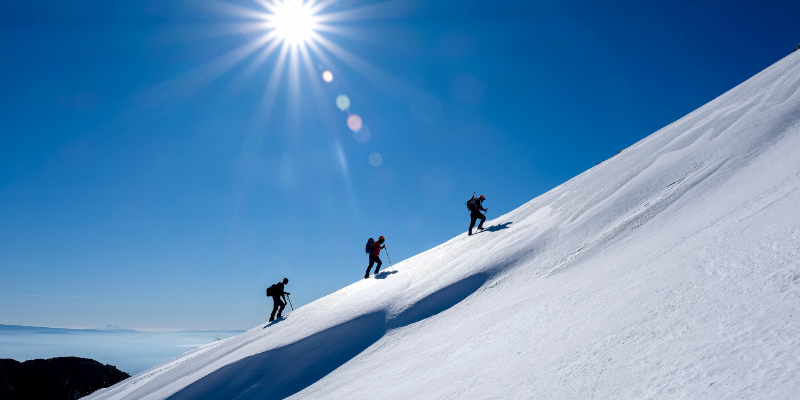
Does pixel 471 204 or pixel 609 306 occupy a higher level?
pixel 471 204

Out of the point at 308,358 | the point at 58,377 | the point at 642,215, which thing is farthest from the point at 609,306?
the point at 58,377

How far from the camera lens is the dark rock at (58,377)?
109 ft

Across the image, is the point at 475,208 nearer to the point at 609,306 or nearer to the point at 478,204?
the point at 478,204

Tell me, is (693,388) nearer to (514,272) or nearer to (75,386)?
(514,272)

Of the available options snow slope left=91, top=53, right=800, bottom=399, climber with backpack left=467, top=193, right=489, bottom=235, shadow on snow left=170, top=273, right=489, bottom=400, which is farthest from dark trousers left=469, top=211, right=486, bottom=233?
shadow on snow left=170, top=273, right=489, bottom=400

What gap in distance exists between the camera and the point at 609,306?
473 centimetres

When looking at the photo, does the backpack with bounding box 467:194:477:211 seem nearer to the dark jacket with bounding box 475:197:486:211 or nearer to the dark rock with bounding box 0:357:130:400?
the dark jacket with bounding box 475:197:486:211

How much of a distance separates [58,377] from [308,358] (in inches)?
1568

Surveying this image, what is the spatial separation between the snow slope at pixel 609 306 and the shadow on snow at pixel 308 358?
4 centimetres

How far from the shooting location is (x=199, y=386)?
11.0 metres

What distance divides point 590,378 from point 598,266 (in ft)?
12.8

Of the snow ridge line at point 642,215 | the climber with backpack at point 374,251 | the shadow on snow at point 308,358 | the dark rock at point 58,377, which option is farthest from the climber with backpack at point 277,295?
the dark rock at point 58,377

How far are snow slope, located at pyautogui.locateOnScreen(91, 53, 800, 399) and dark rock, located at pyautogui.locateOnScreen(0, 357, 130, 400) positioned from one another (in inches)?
1199

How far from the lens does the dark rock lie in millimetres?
33094
